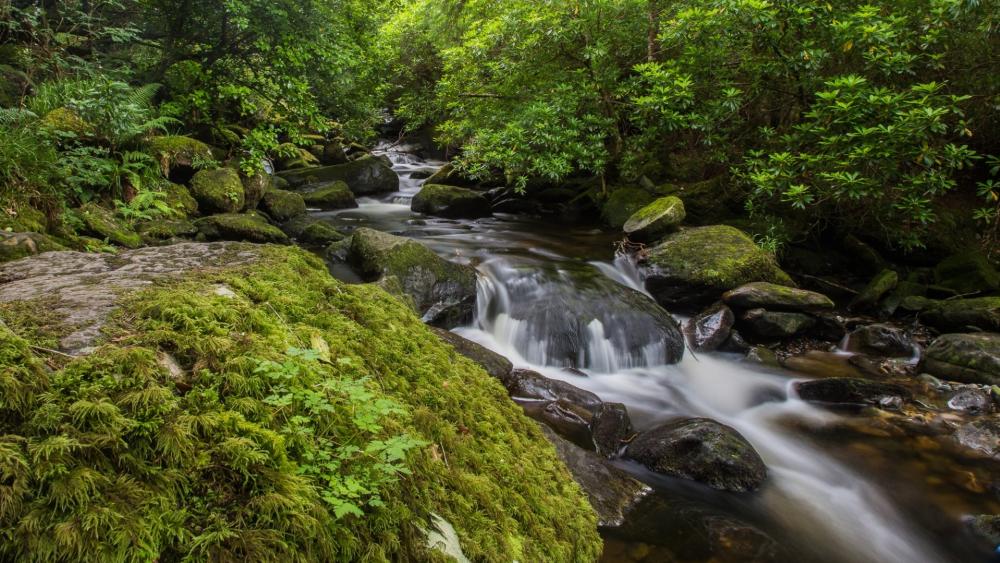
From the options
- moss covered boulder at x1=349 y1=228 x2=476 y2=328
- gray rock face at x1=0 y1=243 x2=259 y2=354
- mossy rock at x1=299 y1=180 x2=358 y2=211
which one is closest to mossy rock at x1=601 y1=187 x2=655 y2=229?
Answer: moss covered boulder at x1=349 y1=228 x2=476 y2=328

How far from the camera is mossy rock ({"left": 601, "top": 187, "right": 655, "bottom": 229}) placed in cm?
1180

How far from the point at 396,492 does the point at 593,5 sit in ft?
35.3

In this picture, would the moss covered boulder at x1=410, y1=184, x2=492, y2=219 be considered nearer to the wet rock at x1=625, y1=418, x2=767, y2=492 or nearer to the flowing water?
the flowing water

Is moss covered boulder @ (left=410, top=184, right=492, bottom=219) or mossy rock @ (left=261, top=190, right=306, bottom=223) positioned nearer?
mossy rock @ (left=261, top=190, right=306, bottom=223)

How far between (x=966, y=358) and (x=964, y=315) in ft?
4.76

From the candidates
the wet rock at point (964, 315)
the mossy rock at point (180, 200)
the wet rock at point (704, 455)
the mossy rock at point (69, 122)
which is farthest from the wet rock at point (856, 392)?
the mossy rock at point (69, 122)

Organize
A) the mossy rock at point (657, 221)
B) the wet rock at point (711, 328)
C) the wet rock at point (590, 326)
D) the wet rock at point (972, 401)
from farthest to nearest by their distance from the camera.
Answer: the mossy rock at point (657, 221)
the wet rock at point (711, 328)
the wet rock at point (590, 326)
the wet rock at point (972, 401)

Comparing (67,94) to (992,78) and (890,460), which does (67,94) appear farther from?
(992,78)

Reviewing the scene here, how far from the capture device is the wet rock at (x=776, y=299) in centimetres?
763

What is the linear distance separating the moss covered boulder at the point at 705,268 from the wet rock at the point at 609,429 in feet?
12.8

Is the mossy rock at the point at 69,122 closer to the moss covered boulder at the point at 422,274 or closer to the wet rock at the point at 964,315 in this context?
the moss covered boulder at the point at 422,274

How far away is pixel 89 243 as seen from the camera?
17.8 feet

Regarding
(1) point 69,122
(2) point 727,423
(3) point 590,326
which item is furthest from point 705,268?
(1) point 69,122

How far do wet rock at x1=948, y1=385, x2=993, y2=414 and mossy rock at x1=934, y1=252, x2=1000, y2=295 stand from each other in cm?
323
